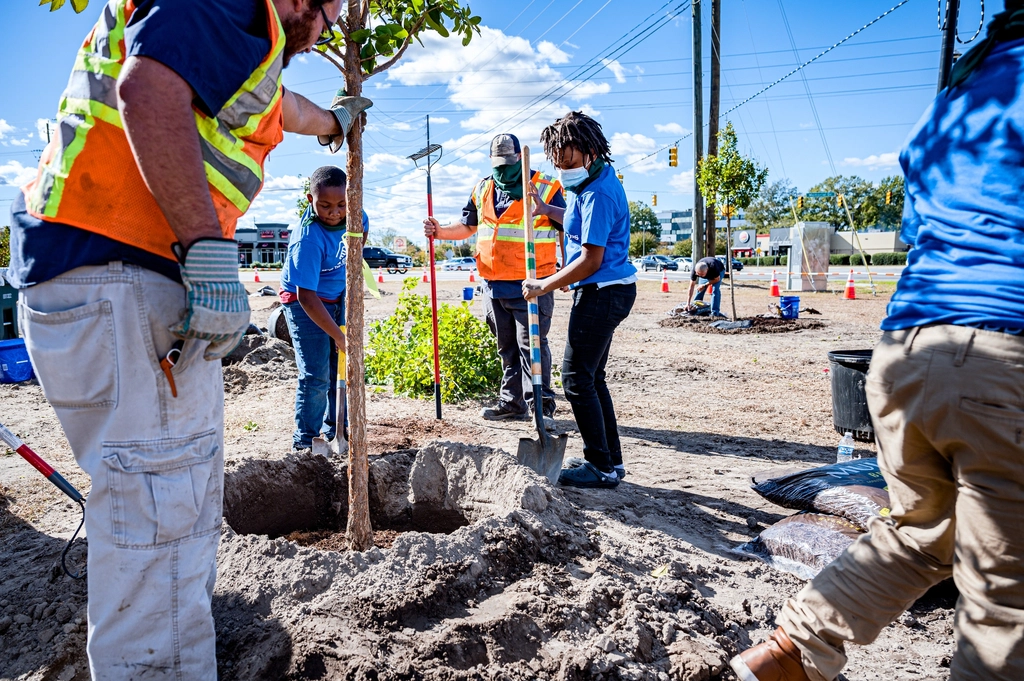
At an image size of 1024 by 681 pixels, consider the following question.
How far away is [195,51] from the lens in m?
1.58

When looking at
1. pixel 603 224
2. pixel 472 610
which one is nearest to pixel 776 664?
pixel 472 610

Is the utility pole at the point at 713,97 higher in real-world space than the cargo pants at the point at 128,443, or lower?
higher

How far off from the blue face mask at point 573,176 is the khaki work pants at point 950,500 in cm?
241

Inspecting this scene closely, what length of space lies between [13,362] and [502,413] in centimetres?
543

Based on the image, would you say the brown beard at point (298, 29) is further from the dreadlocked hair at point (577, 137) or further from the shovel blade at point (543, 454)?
the shovel blade at point (543, 454)

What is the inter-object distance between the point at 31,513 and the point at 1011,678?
436 centimetres

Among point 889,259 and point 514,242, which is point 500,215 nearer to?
point 514,242

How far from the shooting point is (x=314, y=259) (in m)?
4.25

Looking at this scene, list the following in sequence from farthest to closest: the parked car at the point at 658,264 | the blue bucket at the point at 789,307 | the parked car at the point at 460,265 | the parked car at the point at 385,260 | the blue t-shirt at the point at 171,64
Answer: the parked car at the point at 658,264, the parked car at the point at 385,260, the parked car at the point at 460,265, the blue bucket at the point at 789,307, the blue t-shirt at the point at 171,64

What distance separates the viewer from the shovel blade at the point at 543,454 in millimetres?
3986

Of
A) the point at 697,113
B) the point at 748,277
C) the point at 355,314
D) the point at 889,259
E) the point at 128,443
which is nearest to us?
the point at 128,443

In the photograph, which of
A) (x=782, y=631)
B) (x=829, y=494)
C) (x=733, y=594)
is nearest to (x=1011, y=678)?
(x=782, y=631)

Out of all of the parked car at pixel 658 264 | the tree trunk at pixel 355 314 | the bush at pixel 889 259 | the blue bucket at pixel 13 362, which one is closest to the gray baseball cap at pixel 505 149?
the tree trunk at pixel 355 314

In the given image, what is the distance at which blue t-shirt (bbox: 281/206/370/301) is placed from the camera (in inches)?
166
